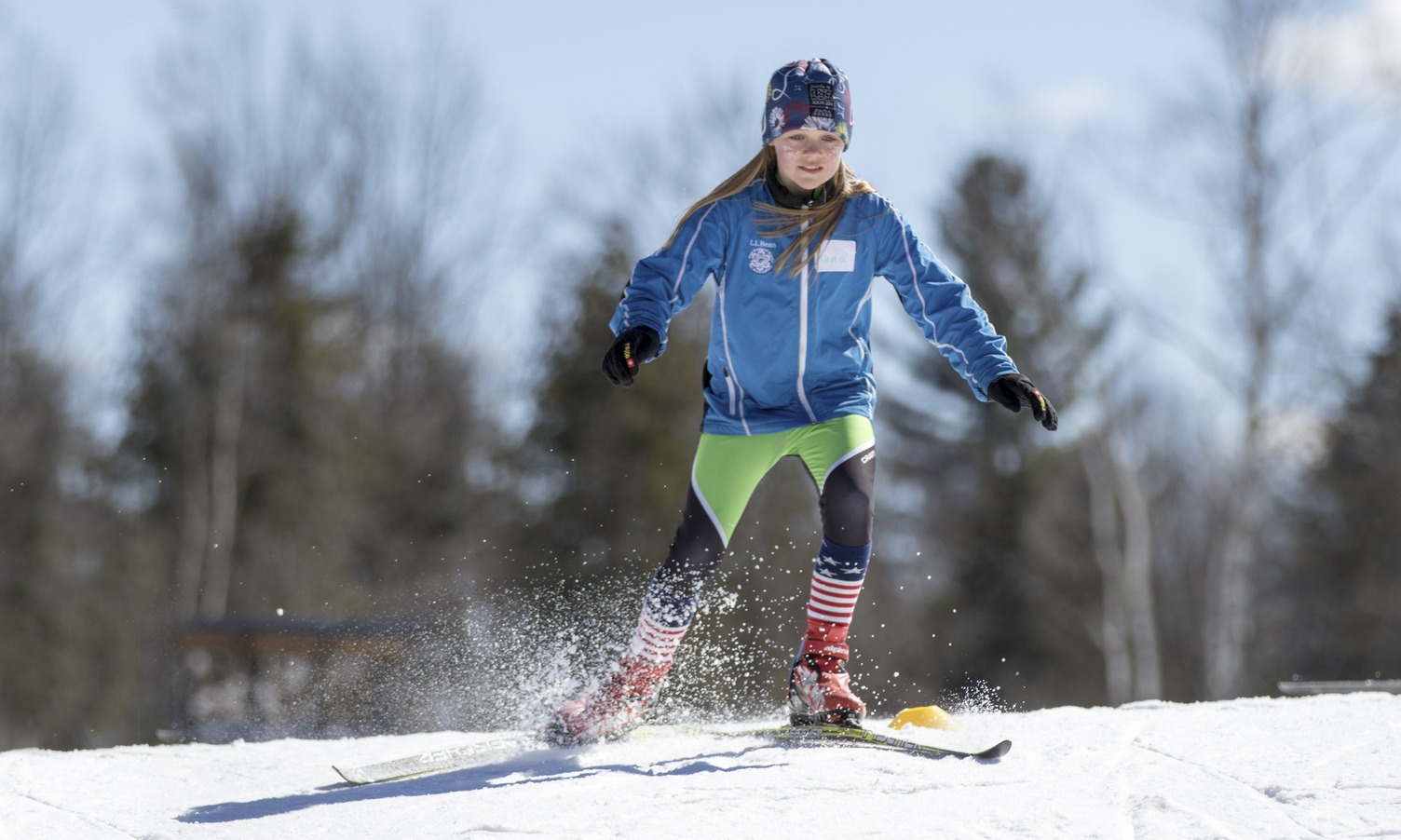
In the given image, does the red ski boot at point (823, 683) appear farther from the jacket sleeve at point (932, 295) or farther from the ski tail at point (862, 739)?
the jacket sleeve at point (932, 295)

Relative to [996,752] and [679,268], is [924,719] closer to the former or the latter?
[996,752]

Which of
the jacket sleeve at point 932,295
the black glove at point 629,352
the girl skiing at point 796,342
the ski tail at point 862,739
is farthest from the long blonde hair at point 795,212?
the ski tail at point 862,739

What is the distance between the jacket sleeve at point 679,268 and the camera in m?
3.75

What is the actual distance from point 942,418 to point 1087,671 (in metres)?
6.22

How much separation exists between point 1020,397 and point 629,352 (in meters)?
1.09

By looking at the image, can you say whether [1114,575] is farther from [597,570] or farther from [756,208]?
[756,208]

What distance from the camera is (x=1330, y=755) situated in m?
3.46

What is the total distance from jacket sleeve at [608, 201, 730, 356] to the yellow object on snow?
1379mm

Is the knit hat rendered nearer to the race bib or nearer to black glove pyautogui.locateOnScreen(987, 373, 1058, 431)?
the race bib

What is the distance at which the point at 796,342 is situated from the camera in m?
3.80

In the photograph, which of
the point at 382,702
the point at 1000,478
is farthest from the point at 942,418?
the point at 382,702

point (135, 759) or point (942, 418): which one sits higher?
point (942, 418)

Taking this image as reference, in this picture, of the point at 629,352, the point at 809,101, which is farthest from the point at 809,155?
the point at 629,352

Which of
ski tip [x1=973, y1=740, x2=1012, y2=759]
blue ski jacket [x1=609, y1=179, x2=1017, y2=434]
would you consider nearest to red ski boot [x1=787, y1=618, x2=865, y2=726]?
ski tip [x1=973, y1=740, x2=1012, y2=759]
